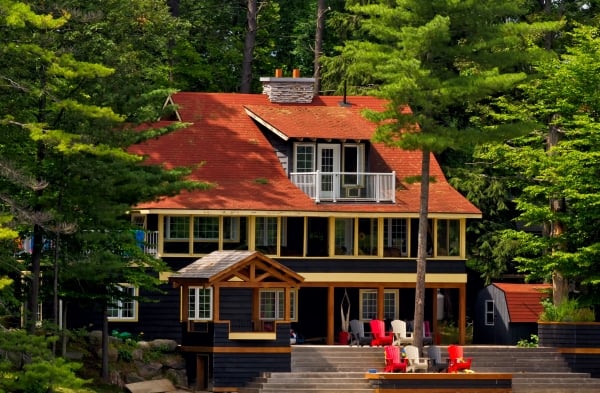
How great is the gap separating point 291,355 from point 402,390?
394 cm

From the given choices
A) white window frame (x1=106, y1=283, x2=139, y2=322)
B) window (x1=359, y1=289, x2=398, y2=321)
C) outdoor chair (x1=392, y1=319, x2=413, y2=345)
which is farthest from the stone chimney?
outdoor chair (x1=392, y1=319, x2=413, y2=345)

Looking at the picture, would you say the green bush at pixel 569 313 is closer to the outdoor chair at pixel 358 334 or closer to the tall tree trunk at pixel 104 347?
the outdoor chair at pixel 358 334

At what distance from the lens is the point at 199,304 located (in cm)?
5784

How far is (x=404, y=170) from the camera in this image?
66312mm

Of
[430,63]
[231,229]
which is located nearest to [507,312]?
[231,229]

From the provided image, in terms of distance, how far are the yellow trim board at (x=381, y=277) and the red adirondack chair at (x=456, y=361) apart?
19.2 ft

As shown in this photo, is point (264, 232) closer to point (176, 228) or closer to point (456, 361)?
point (176, 228)

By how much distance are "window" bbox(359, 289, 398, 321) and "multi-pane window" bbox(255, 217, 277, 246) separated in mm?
3260

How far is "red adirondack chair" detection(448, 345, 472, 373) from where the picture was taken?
57.0m

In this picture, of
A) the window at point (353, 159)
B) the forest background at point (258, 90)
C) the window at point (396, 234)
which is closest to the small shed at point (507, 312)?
the forest background at point (258, 90)

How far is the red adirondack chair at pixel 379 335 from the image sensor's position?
196 feet

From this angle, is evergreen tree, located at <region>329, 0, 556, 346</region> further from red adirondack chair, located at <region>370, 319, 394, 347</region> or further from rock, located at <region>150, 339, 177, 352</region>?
rock, located at <region>150, 339, 177, 352</region>

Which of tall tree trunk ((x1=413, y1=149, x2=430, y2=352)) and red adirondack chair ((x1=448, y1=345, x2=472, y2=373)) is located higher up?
tall tree trunk ((x1=413, y1=149, x2=430, y2=352))

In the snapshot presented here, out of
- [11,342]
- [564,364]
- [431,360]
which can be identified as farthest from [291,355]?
[11,342]
